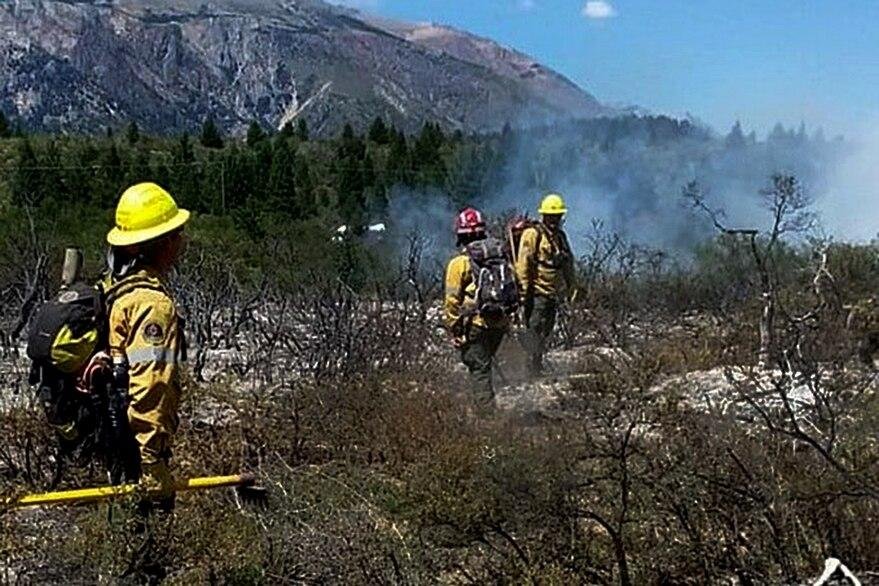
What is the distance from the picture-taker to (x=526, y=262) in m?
10.3

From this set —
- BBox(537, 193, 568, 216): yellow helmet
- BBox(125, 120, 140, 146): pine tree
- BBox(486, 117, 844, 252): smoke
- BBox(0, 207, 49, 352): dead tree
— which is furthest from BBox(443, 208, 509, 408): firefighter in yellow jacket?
BBox(125, 120, 140, 146): pine tree

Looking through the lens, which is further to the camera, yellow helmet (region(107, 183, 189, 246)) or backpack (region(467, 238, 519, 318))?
backpack (region(467, 238, 519, 318))

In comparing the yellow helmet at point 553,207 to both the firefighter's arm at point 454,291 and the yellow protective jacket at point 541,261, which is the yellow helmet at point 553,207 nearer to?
the yellow protective jacket at point 541,261

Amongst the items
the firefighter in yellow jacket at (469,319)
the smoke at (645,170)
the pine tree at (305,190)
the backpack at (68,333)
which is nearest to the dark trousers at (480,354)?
the firefighter in yellow jacket at (469,319)

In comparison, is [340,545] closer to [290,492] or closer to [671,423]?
[290,492]

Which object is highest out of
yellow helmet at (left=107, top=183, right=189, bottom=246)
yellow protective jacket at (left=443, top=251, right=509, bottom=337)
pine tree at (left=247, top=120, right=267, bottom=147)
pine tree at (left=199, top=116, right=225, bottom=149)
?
yellow helmet at (left=107, top=183, right=189, bottom=246)

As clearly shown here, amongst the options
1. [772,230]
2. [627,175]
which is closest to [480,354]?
[772,230]

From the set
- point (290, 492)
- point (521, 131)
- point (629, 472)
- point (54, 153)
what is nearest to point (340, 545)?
point (290, 492)

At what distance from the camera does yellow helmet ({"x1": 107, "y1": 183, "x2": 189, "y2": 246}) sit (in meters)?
4.25

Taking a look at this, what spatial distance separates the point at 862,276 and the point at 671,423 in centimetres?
1008

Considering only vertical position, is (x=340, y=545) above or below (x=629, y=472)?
below

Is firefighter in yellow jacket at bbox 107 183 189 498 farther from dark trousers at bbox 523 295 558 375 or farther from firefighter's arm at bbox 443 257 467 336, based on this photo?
dark trousers at bbox 523 295 558 375

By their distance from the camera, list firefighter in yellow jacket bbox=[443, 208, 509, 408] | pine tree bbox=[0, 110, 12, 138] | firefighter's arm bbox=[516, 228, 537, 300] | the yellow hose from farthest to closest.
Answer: pine tree bbox=[0, 110, 12, 138]
firefighter's arm bbox=[516, 228, 537, 300]
firefighter in yellow jacket bbox=[443, 208, 509, 408]
the yellow hose

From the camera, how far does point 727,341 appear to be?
473 inches
